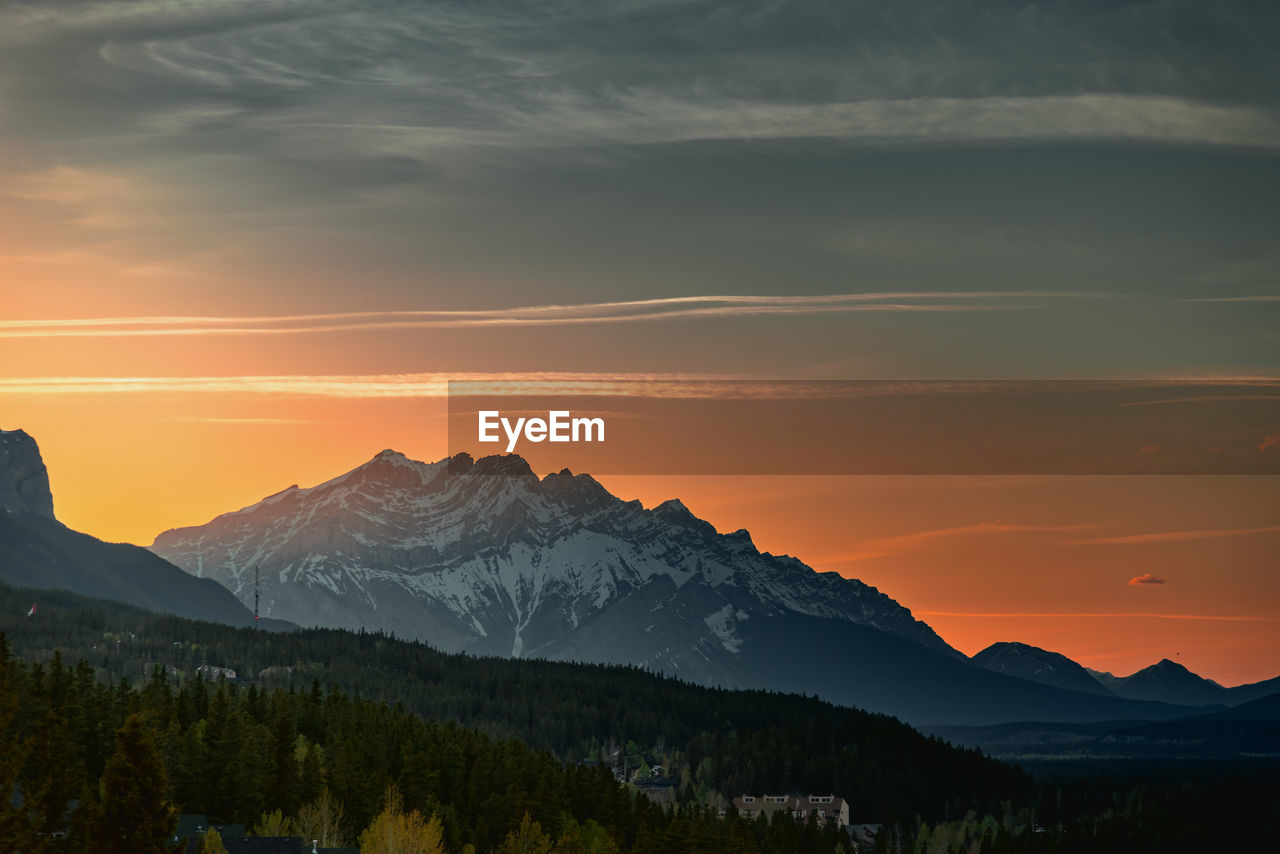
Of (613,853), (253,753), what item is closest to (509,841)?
(613,853)

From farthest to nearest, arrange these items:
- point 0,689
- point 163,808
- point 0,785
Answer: point 163,808 < point 0,689 < point 0,785

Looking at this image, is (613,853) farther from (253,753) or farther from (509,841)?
(253,753)

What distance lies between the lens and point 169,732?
195750 mm

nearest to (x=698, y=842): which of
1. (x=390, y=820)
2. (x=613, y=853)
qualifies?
(x=613, y=853)

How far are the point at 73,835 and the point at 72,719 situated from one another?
285ft

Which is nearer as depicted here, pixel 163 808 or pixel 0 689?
pixel 0 689

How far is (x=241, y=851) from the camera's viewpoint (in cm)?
14325

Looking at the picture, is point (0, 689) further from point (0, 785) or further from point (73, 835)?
point (73, 835)

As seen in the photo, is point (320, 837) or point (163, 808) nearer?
point (163, 808)

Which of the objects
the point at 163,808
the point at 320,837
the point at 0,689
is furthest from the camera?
the point at 320,837

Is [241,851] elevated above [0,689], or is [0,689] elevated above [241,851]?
[0,689]

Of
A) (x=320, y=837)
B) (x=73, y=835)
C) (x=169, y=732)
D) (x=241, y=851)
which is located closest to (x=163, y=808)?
(x=73, y=835)

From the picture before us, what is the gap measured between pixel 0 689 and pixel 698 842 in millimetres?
116105

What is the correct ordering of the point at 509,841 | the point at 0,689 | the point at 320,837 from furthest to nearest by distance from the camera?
the point at 509,841, the point at 320,837, the point at 0,689
